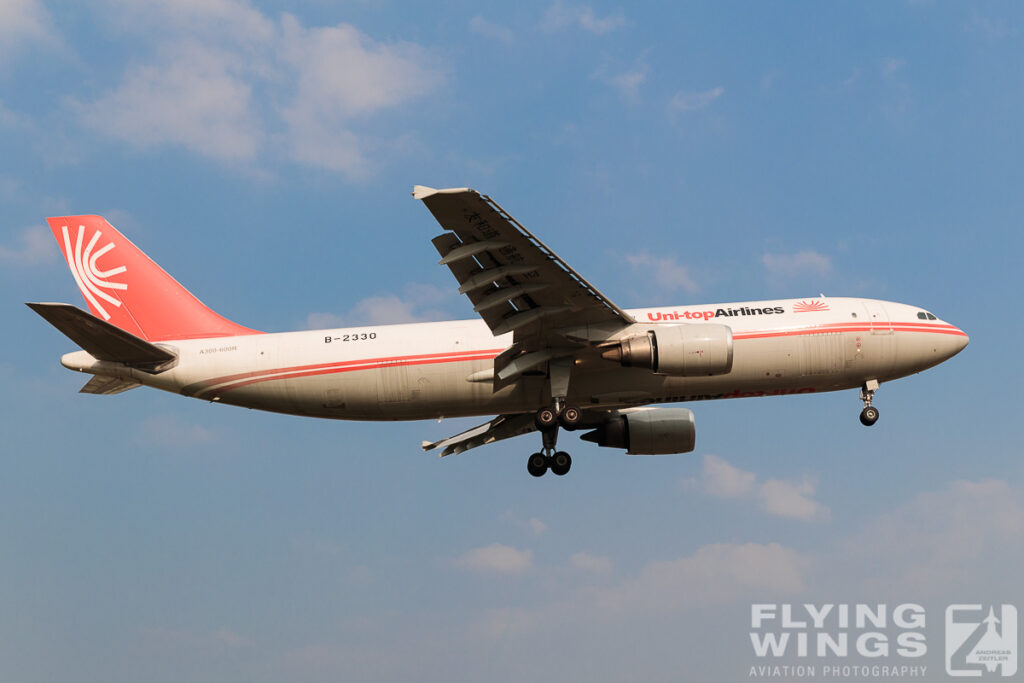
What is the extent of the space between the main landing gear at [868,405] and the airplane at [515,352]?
5cm

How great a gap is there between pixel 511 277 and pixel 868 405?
1276 cm

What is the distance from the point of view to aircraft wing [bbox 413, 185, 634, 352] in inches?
994

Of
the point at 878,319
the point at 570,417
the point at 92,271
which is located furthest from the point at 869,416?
the point at 92,271

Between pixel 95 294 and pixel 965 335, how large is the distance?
28.4 meters

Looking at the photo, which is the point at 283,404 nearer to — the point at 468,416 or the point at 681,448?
the point at 468,416

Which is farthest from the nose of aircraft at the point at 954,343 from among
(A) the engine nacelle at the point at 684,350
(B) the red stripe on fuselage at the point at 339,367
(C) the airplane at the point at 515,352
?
(B) the red stripe on fuselage at the point at 339,367

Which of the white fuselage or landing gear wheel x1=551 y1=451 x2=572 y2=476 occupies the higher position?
the white fuselage

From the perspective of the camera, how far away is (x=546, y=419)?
3088 centimetres

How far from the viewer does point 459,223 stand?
2559 centimetres

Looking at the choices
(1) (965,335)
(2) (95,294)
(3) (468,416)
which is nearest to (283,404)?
(3) (468,416)

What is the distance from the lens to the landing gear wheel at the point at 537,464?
110 feet

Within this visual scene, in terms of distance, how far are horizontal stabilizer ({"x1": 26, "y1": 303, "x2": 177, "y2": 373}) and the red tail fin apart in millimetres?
1533

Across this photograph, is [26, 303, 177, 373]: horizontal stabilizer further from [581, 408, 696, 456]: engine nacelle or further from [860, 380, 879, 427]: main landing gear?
[860, 380, 879, 427]: main landing gear

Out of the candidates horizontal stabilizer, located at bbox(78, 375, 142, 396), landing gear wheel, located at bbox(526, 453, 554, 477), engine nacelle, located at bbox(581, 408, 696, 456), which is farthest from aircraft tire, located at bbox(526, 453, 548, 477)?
horizontal stabilizer, located at bbox(78, 375, 142, 396)
